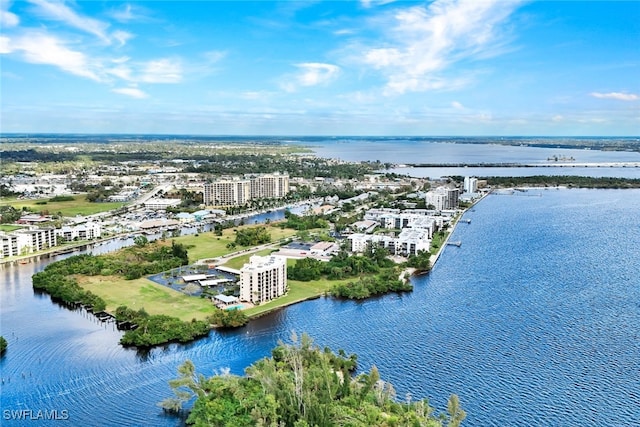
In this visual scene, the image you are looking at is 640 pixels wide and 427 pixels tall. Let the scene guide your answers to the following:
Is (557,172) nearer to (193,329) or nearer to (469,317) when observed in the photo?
(469,317)

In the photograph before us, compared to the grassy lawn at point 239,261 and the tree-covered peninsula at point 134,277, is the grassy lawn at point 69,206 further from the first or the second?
the grassy lawn at point 239,261

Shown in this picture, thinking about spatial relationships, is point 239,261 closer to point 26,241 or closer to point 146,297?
point 146,297

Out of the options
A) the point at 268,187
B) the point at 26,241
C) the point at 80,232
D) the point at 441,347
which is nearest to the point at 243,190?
the point at 268,187

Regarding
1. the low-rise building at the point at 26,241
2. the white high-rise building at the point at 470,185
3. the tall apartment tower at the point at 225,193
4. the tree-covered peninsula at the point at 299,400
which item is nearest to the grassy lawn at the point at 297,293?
the tree-covered peninsula at the point at 299,400

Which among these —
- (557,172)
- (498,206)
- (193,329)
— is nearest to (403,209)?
(498,206)

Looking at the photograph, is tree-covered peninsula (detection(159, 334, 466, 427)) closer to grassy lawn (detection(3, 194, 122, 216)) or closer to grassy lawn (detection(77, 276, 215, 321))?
grassy lawn (detection(77, 276, 215, 321))

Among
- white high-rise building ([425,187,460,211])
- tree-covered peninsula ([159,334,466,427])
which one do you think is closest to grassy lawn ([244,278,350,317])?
tree-covered peninsula ([159,334,466,427])
